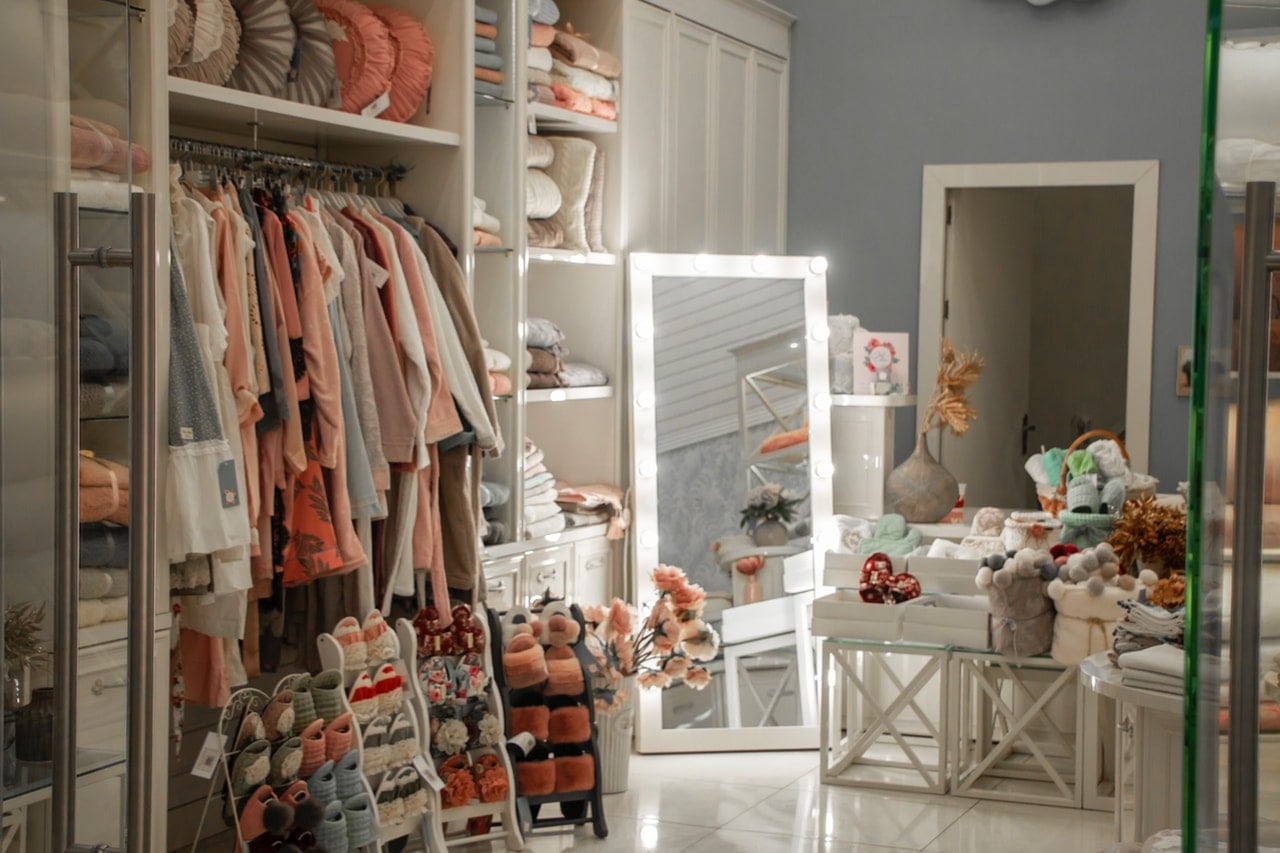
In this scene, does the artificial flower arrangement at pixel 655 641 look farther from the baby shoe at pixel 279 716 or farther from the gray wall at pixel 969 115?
the gray wall at pixel 969 115

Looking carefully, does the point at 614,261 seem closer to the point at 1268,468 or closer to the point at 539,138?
the point at 539,138

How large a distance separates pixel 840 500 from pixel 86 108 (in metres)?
3.98

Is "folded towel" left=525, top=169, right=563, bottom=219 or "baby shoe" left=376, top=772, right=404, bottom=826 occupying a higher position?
"folded towel" left=525, top=169, right=563, bottom=219

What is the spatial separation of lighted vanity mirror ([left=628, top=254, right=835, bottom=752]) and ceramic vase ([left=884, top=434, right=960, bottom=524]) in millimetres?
241

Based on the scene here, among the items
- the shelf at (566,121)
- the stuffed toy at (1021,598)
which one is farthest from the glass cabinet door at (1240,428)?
the shelf at (566,121)

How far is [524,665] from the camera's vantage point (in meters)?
3.79

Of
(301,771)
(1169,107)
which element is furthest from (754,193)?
(301,771)

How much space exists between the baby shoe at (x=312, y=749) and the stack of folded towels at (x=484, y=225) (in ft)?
4.97

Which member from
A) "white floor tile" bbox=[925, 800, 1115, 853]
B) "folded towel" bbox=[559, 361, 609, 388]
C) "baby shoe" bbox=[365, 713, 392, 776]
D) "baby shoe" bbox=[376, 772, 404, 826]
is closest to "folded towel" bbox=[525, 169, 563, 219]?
"folded towel" bbox=[559, 361, 609, 388]

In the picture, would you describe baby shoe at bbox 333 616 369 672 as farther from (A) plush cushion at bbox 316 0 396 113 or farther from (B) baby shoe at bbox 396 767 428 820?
(A) plush cushion at bbox 316 0 396 113

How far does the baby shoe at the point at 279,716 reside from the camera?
3.13 meters

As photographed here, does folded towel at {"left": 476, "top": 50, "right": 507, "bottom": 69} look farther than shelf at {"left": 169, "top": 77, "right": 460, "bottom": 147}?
Yes

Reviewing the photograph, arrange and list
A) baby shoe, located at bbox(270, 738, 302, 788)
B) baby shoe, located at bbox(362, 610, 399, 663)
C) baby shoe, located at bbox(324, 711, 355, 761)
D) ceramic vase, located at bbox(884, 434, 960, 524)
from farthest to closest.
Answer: ceramic vase, located at bbox(884, 434, 960, 524)
baby shoe, located at bbox(362, 610, 399, 663)
baby shoe, located at bbox(324, 711, 355, 761)
baby shoe, located at bbox(270, 738, 302, 788)

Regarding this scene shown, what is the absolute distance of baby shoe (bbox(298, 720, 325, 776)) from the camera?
313cm
